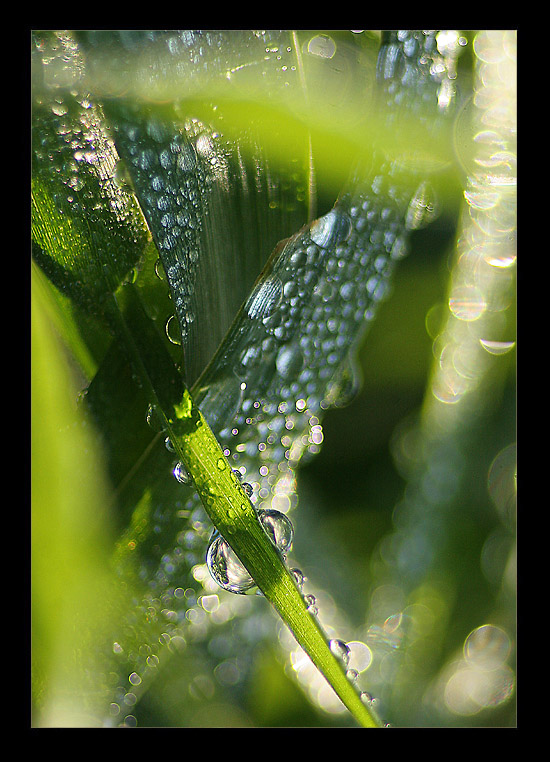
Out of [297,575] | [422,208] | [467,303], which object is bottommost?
[297,575]

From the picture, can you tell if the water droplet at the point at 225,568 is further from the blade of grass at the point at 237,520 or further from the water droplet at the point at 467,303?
the water droplet at the point at 467,303

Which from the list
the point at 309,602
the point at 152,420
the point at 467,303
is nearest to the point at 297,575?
the point at 309,602

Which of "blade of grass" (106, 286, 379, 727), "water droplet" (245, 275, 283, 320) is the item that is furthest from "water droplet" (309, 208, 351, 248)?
"blade of grass" (106, 286, 379, 727)

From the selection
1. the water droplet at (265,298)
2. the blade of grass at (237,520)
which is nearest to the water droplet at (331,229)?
the water droplet at (265,298)

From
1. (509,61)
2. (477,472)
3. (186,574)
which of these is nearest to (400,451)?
(477,472)

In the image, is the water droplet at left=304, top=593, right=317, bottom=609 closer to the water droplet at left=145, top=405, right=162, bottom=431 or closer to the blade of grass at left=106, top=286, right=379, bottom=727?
the blade of grass at left=106, top=286, right=379, bottom=727

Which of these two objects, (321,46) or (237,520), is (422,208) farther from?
(237,520)
